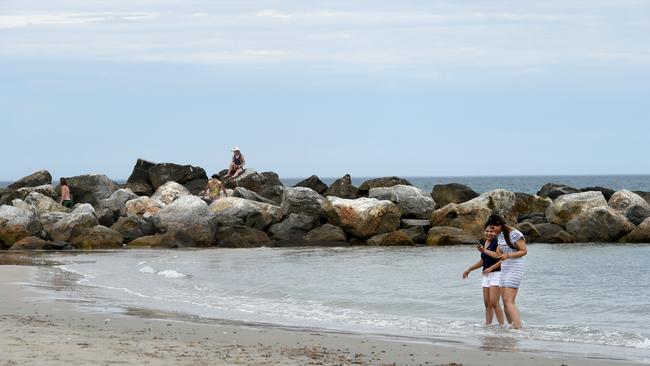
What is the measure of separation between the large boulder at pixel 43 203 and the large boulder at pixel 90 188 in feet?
6.34

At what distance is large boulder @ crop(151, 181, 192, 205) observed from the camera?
32.0 m

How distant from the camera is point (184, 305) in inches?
589

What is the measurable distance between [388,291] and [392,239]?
1042 cm

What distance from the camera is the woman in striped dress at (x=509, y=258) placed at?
12.4 m

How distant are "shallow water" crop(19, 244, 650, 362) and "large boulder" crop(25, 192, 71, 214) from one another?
6.57 metres

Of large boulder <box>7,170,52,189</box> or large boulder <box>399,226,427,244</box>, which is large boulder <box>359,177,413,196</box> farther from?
large boulder <box>7,170,52,189</box>

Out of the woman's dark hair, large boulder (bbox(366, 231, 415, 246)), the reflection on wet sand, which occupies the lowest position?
the reflection on wet sand

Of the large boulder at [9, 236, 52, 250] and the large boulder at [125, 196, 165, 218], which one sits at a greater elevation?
the large boulder at [125, 196, 165, 218]

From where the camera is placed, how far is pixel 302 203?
29.8m

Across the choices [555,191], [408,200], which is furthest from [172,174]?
[555,191]

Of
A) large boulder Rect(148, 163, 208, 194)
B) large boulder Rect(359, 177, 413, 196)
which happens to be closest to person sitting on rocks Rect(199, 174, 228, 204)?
large boulder Rect(148, 163, 208, 194)

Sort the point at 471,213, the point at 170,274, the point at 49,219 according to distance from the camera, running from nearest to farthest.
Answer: the point at 170,274, the point at 471,213, the point at 49,219

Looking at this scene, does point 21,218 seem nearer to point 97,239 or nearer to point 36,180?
point 97,239

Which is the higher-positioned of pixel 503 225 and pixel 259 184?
pixel 259 184
